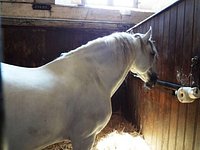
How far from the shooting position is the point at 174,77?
1.64 m

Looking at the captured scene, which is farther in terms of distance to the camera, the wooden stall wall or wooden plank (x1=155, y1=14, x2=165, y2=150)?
wooden plank (x1=155, y1=14, x2=165, y2=150)

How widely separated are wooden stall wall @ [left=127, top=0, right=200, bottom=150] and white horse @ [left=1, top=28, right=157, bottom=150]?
0.99ft

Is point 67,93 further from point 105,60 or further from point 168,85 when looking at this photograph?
point 168,85

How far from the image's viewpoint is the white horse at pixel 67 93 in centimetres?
100

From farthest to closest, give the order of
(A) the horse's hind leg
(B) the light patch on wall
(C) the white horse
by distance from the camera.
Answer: (B) the light patch on wall → (A) the horse's hind leg → (C) the white horse

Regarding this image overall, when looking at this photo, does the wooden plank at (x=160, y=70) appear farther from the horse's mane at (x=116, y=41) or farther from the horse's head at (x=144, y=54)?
the horse's mane at (x=116, y=41)

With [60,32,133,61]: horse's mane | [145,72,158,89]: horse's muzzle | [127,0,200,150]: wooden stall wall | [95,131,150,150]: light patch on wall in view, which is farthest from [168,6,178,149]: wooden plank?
[95,131,150,150]: light patch on wall

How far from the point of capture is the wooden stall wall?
1.39 metres

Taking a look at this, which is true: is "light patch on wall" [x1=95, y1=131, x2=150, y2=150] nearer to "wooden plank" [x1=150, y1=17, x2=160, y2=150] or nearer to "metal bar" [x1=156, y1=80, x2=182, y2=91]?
"wooden plank" [x1=150, y1=17, x2=160, y2=150]

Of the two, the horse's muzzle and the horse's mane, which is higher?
the horse's mane

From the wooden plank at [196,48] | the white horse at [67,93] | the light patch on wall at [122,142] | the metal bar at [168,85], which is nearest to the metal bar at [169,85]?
the metal bar at [168,85]

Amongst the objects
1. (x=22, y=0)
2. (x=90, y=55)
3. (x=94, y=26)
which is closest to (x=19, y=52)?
(x=22, y=0)

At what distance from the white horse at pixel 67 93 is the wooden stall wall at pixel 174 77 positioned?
30cm

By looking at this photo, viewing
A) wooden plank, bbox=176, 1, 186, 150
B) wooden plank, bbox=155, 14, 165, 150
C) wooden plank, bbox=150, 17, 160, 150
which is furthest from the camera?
wooden plank, bbox=150, 17, 160, 150
